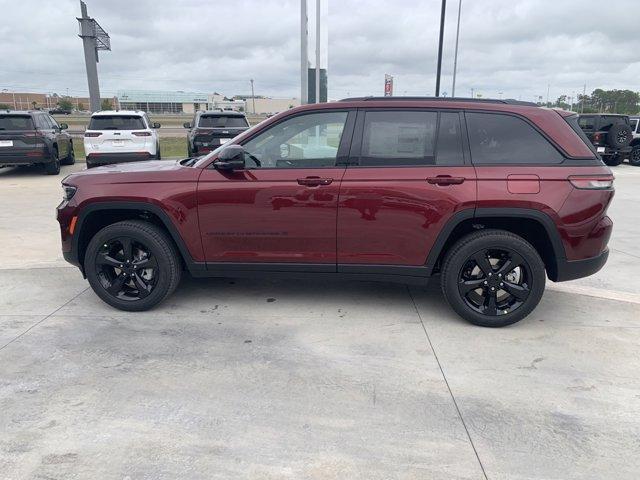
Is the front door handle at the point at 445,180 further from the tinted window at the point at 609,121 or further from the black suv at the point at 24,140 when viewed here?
the tinted window at the point at 609,121

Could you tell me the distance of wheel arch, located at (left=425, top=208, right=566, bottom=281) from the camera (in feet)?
12.8

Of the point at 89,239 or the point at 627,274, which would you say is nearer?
the point at 89,239

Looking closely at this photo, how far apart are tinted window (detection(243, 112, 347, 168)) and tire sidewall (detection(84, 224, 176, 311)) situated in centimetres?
107

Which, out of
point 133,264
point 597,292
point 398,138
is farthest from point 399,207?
point 597,292

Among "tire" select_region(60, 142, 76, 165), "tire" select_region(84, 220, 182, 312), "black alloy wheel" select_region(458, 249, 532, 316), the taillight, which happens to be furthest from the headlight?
"tire" select_region(60, 142, 76, 165)

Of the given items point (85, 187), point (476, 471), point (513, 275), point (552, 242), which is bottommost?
point (476, 471)

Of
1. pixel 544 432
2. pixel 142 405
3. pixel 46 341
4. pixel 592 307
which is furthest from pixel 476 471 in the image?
pixel 46 341

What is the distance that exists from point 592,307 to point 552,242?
1.11m

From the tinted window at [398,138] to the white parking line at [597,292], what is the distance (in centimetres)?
219

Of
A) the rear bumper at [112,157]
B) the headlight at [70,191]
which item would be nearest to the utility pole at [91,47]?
the rear bumper at [112,157]

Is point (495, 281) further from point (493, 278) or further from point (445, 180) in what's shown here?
point (445, 180)

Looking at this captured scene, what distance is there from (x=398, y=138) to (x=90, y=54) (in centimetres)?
1796

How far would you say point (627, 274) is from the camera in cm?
559

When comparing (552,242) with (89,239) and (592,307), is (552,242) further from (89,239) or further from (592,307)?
(89,239)
